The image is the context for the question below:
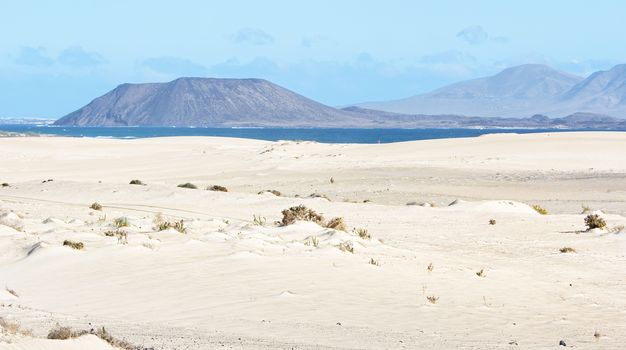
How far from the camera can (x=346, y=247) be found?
1453 cm

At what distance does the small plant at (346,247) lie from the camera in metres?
14.4

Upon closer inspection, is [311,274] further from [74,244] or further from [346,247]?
[74,244]

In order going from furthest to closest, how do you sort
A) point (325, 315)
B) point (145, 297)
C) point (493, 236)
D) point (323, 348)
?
point (493, 236) → point (145, 297) → point (325, 315) → point (323, 348)

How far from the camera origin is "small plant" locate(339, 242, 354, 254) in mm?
14352

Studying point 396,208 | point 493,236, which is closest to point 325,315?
point 493,236

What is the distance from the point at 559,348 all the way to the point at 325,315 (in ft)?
8.54

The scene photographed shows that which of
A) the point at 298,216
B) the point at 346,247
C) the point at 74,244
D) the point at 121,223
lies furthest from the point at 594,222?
the point at 74,244

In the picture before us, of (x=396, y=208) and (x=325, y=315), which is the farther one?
(x=396, y=208)

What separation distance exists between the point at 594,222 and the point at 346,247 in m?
6.41

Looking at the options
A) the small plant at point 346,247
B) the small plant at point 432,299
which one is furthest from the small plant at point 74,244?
the small plant at point 432,299

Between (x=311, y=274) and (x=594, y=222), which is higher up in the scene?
(x=311, y=274)

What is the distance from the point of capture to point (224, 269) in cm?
1280

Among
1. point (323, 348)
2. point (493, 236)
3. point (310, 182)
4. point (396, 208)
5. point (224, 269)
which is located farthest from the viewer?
point (310, 182)

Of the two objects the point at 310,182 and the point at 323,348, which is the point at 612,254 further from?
the point at 310,182
